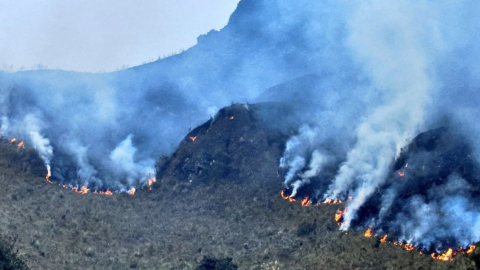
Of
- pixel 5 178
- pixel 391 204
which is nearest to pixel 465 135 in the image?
pixel 391 204

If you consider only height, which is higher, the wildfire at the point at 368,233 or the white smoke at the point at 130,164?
the white smoke at the point at 130,164

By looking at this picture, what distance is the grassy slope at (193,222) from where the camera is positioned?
6956cm

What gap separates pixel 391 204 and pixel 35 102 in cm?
→ 10229

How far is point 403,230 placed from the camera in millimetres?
65438

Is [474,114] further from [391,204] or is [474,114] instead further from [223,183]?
[223,183]

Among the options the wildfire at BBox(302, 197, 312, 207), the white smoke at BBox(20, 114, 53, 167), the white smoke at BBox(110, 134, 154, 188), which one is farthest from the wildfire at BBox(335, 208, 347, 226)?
the white smoke at BBox(20, 114, 53, 167)

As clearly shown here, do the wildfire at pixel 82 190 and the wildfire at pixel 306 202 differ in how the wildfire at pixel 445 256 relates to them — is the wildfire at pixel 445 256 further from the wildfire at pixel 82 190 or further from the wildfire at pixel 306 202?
the wildfire at pixel 82 190

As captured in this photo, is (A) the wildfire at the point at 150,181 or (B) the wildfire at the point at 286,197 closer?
(B) the wildfire at the point at 286,197

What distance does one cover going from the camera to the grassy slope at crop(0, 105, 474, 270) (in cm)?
6956

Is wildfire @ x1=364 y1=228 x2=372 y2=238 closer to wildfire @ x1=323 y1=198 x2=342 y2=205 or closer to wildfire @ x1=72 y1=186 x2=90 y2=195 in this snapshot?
wildfire @ x1=323 y1=198 x2=342 y2=205

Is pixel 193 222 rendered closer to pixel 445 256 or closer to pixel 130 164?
pixel 130 164

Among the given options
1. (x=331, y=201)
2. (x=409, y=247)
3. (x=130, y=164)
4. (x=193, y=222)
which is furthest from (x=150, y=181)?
(x=409, y=247)

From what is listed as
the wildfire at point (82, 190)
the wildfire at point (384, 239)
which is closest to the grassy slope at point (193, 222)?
the wildfire at point (384, 239)

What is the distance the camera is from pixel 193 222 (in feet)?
299
